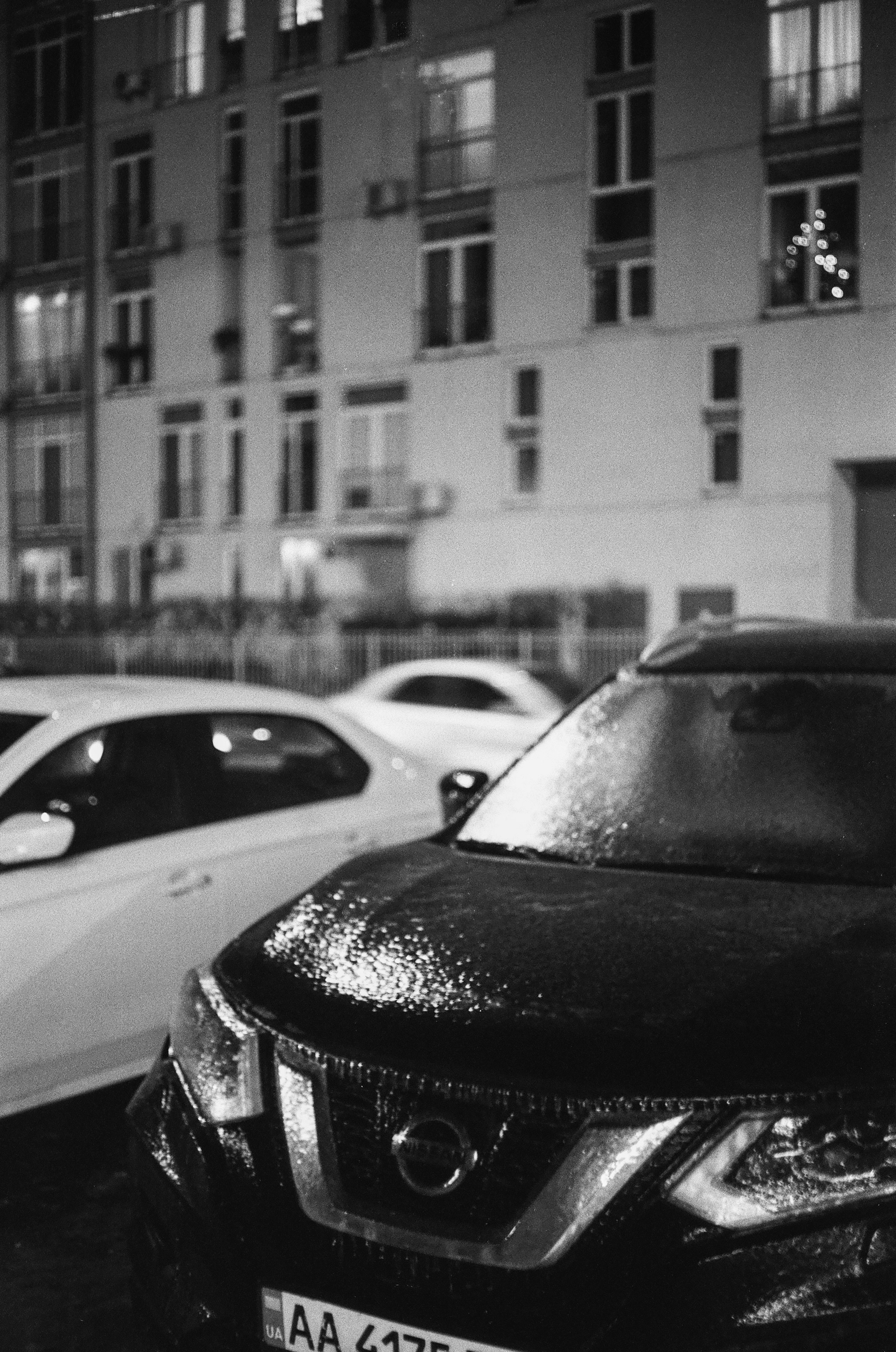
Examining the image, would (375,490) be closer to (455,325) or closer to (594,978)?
(455,325)

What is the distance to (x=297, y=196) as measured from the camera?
29.8 metres

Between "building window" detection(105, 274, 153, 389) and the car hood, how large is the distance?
3042cm

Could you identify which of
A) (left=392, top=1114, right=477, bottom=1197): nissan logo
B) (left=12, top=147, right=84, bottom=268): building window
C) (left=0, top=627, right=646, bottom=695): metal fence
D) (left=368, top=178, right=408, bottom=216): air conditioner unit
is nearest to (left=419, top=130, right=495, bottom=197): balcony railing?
(left=368, top=178, right=408, bottom=216): air conditioner unit

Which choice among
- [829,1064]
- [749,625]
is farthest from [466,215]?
[829,1064]

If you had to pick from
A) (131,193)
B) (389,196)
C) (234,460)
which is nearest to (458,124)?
(389,196)

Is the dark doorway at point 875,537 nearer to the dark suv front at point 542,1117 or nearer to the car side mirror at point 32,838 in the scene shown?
the car side mirror at point 32,838

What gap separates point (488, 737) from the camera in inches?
494

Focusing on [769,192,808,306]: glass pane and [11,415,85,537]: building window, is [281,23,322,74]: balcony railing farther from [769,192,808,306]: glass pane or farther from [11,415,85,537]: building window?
[769,192,808,306]: glass pane

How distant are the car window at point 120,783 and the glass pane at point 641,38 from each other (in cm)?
2265

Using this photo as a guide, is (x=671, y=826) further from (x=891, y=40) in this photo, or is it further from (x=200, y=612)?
(x=200, y=612)

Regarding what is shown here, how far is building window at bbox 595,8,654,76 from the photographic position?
25422 mm

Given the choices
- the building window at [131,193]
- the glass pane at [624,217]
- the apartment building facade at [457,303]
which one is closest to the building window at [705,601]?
the apartment building facade at [457,303]

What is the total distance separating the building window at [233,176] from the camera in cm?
3058

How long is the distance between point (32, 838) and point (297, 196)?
2699cm
